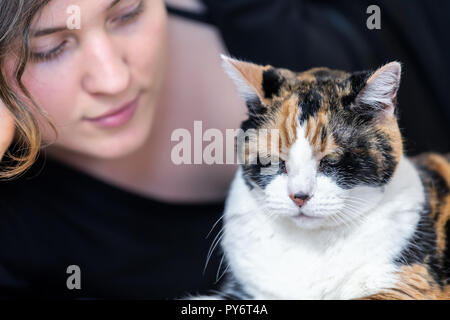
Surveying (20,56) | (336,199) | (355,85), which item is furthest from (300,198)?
(20,56)

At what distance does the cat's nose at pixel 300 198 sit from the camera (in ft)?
2.71

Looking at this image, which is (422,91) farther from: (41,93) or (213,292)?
(41,93)

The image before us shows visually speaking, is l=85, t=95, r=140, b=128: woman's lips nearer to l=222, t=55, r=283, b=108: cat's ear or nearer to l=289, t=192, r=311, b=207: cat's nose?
l=222, t=55, r=283, b=108: cat's ear

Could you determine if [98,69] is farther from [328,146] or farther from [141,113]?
[328,146]

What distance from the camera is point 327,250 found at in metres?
0.87

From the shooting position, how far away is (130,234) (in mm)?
1268

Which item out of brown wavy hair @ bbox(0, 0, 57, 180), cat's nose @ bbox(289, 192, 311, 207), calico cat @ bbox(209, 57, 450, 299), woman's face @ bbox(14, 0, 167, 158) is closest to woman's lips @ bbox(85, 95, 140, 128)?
woman's face @ bbox(14, 0, 167, 158)

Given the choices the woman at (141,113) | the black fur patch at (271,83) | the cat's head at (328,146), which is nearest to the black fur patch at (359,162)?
the cat's head at (328,146)

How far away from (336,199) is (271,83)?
231mm

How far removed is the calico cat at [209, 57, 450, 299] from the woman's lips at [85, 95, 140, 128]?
0.96ft
